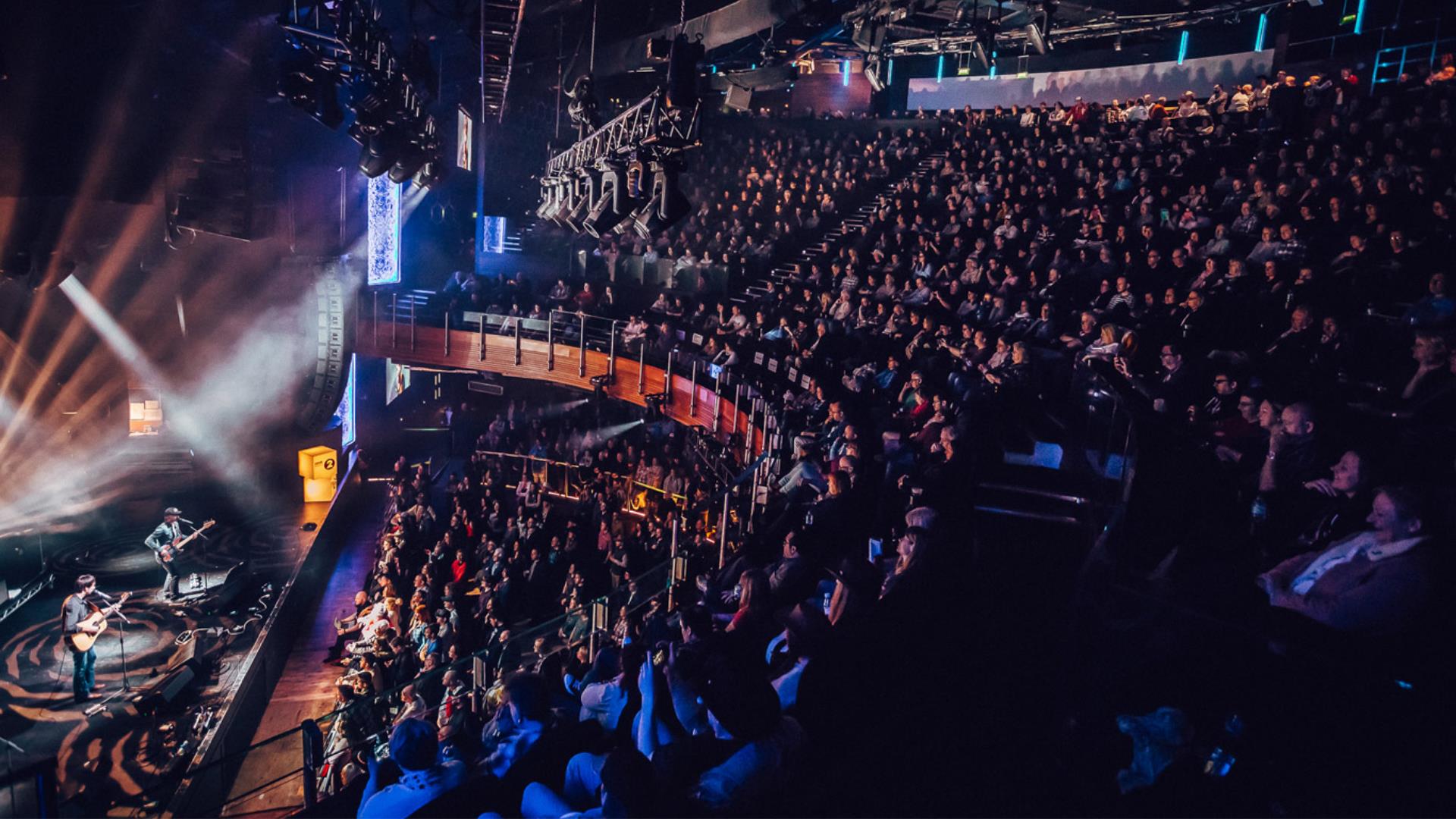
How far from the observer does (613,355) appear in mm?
12352

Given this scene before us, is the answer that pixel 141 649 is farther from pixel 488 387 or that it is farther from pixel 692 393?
pixel 488 387

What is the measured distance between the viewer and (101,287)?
426 inches

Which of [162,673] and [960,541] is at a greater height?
[960,541]


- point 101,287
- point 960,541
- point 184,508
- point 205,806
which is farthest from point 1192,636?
point 184,508

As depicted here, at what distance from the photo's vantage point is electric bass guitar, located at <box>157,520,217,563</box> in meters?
9.87

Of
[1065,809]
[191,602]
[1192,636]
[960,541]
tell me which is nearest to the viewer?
[1065,809]

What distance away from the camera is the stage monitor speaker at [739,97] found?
9789 millimetres

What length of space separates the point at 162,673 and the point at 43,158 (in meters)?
5.02

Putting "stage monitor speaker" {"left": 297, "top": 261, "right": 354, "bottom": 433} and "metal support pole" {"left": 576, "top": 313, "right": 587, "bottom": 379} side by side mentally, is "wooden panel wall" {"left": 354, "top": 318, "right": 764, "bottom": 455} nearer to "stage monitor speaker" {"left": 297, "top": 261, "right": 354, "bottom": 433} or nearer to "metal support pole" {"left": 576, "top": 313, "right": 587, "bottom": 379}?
"metal support pole" {"left": 576, "top": 313, "right": 587, "bottom": 379}

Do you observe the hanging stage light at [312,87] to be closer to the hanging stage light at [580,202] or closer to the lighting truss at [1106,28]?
the hanging stage light at [580,202]

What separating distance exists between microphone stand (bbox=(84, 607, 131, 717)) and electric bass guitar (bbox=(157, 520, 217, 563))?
2.94 ft

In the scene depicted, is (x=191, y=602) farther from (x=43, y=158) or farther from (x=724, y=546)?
(x=724, y=546)

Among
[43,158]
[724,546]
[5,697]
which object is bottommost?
[5,697]

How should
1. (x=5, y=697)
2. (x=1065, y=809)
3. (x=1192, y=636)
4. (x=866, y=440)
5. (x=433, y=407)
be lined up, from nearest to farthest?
(x=1065, y=809), (x=1192, y=636), (x=866, y=440), (x=5, y=697), (x=433, y=407)
